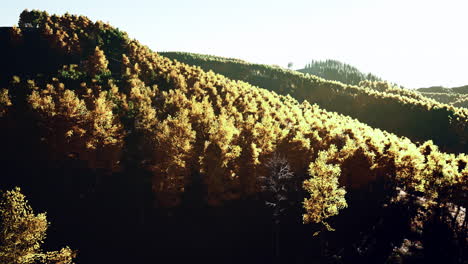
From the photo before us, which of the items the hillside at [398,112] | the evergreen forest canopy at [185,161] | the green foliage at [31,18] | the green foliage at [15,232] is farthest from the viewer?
the green foliage at [31,18]

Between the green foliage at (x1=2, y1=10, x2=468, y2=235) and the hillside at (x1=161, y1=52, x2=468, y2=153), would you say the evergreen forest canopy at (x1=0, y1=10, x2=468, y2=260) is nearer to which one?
the green foliage at (x1=2, y1=10, x2=468, y2=235)

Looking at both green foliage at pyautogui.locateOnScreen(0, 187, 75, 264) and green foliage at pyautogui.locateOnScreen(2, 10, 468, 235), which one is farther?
green foliage at pyautogui.locateOnScreen(2, 10, 468, 235)

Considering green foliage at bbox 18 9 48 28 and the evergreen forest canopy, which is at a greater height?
green foliage at bbox 18 9 48 28

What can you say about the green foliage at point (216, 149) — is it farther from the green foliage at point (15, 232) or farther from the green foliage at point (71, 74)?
the green foliage at point (15, 232)

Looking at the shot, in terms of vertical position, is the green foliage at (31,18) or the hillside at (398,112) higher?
the green foliage at (31,18)

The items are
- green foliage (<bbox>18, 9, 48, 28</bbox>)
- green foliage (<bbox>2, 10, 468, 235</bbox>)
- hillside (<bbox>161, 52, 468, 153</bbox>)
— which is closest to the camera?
green foliage (<bbox>2, 10, 468, 235</bbox>)

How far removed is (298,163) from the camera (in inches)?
2360

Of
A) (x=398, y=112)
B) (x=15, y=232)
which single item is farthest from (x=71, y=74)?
(x=398, y=112)

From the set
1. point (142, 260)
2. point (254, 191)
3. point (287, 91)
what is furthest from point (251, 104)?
point (287, 91)

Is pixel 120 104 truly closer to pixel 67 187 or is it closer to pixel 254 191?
pixel 67 187

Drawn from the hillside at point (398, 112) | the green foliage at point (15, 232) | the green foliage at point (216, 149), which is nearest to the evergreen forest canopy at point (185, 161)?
the green foliage at point (216, 149)

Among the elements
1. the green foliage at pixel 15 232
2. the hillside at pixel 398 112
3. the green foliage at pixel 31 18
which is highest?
the green foliage at pixel 31 18

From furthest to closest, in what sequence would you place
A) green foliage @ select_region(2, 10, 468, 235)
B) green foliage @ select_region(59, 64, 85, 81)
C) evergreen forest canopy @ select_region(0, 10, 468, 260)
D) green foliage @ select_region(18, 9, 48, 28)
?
green foliage @ select_region(18, 9, 48, 28), green foliage @ select_region(59, 64, 85, 81), evergreen forest canopy @ select_region(0, 10, 468, 260), green foliage @ select_region(2, 10, 468, 235)

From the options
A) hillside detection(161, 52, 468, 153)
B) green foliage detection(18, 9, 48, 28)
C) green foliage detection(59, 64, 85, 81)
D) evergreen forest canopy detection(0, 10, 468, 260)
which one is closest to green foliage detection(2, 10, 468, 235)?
evergreen forest canopy detection(0, 10, 468, 260)
